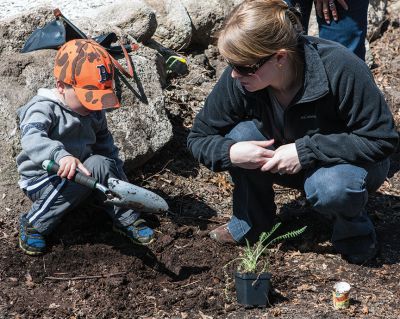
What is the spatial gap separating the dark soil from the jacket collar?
2.86 feet

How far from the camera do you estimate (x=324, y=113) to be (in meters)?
3.35

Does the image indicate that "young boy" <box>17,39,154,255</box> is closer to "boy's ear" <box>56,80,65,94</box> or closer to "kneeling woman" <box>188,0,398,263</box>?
"boy's ear" <box>56,80,65,94</box>

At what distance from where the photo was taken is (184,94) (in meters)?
4.99

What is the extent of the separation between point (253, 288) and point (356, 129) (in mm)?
839

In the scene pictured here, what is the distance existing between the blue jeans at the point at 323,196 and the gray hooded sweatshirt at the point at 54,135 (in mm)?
678

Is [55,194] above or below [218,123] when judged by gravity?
below

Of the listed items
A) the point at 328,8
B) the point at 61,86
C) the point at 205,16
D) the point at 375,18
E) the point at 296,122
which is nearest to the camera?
the point at 296,122

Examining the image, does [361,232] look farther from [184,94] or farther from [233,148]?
[184,94]

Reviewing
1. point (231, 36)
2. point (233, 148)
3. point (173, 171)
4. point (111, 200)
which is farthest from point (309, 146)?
point (173, 171)

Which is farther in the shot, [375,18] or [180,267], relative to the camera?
[375,18]

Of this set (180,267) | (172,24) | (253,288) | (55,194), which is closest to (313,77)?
(253,288)

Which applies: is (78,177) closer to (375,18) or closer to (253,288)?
(253,288)

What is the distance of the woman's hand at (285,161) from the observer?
331cm

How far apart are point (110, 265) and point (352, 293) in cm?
114
